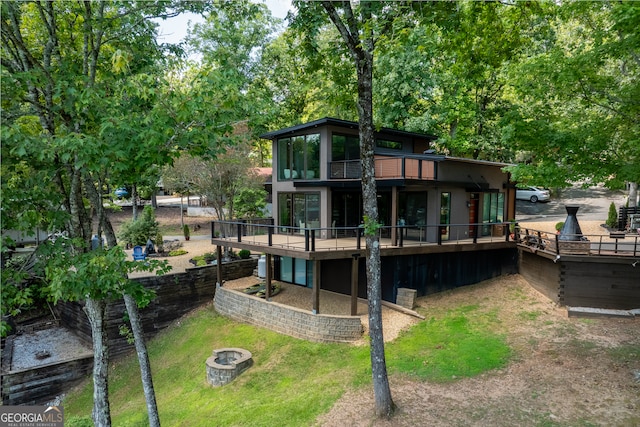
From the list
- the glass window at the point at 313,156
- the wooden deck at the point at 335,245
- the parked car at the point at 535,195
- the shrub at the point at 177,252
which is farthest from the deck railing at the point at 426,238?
the parked car at the point at 535,195

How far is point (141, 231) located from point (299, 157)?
454 inches

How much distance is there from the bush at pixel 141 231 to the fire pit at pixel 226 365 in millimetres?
12100

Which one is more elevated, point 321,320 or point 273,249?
point 273,249

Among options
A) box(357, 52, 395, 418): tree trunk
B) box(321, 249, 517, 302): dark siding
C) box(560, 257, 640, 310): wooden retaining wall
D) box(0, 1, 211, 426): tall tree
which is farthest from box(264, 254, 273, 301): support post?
box(560, 257, 640, 310): wooden retaining wall

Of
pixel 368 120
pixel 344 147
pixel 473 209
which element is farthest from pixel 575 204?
pixel 368 120

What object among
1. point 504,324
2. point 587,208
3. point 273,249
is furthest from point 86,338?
point 587,208

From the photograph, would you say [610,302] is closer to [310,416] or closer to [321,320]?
[321,320]

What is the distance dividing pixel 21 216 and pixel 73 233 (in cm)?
121

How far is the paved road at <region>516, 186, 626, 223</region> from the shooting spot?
2604cm

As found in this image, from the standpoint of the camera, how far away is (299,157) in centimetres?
1700

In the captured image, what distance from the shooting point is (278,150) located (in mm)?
17891

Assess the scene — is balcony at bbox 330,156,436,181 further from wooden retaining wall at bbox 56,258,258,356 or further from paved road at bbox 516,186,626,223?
paved road at bbox 516,186,626,223

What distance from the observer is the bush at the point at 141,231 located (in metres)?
21.9

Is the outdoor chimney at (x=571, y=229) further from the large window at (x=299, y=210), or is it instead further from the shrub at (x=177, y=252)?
the shrub at (x=177, y=252)
